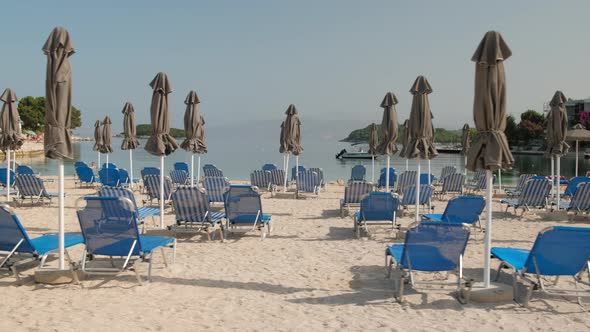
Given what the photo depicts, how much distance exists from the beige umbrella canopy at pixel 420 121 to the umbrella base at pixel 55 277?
568 centimetres

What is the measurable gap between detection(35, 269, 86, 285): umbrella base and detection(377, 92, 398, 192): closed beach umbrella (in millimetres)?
7637

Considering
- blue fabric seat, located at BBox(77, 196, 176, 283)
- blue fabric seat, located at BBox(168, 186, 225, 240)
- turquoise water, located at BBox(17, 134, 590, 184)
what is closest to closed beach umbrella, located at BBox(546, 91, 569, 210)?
blue fabric seat, located at BBox(168, 186, 225, 240)

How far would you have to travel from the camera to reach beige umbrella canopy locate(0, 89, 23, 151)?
37.0 ft

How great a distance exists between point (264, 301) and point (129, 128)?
11564 mm

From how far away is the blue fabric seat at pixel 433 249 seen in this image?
177 inches

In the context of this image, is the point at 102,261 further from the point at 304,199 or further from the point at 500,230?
the point at 304,199

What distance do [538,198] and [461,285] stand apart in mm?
6433

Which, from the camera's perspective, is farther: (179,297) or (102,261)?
(102,261)

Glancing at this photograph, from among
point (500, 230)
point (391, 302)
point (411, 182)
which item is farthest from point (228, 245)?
point (411, 182)

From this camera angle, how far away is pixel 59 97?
5027 mm

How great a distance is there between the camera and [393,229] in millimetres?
7859

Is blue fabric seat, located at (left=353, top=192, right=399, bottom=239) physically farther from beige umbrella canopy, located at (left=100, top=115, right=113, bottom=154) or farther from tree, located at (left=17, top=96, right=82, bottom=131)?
tree, located at (left=17, top=96, right=82, bottom=131)

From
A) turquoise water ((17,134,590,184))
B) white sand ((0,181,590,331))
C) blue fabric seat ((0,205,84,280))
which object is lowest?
white sand ((0,181,590,331))

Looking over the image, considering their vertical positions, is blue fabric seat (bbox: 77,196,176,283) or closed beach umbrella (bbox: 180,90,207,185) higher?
closed beach umbrella (bbox: 180,90,207,185)
